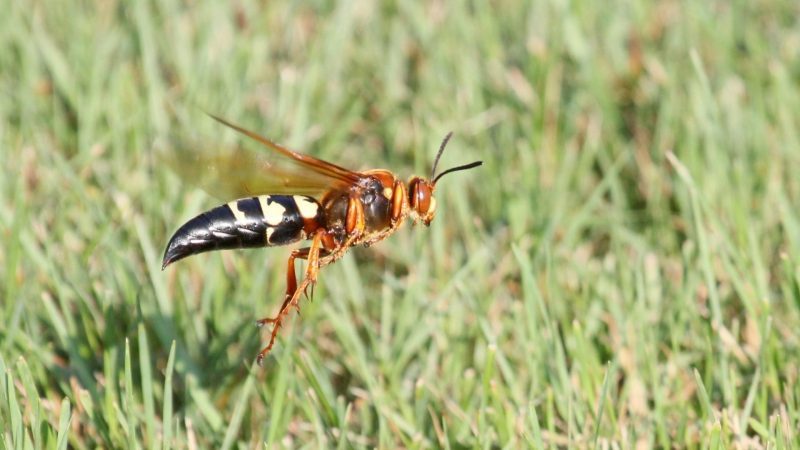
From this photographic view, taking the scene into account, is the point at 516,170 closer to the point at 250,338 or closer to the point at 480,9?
the point at 480,9

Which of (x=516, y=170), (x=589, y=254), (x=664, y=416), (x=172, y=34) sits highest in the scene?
(x=172, y=34)

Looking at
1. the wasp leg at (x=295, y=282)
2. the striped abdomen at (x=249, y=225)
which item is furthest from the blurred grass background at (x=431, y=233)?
the striped abdomen at (x=249, y=225)

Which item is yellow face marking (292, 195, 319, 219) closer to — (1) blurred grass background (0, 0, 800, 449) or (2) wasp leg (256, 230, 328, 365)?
(2) wasp leg (256, 230, 328, 365)

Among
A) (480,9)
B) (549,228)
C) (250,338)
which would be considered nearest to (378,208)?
(250,338)

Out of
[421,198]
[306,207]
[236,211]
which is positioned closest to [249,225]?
[236,211]

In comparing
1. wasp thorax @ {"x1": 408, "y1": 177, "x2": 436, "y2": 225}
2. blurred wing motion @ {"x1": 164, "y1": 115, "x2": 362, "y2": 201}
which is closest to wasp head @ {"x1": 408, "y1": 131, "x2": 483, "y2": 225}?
wasp thorax @ {"x1": 408, "y1": 177, "x2": 436, "y2": 225}

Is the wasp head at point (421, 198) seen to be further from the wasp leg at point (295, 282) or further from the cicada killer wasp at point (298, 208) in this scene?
the wasp leg at point (295, 282)

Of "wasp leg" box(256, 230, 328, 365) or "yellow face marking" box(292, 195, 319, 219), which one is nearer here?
"wasp leg" box(256, 230, 328, 365)
